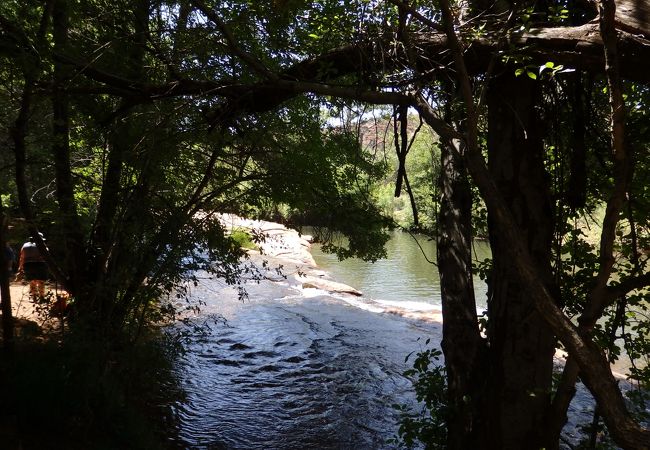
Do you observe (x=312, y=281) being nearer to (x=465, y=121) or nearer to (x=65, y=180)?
(x=65, y=180)

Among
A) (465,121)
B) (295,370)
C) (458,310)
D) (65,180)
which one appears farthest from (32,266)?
(465,121)

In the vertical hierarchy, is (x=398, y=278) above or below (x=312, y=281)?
below

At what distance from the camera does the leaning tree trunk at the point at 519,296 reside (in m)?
3.18

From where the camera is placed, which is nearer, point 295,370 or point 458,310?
point 458,310

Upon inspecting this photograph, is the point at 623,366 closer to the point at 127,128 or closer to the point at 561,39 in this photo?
the point at 561,39

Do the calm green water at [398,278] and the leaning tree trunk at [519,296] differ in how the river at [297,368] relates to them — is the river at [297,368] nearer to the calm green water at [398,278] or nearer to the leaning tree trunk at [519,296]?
the calm green water at [398,278]

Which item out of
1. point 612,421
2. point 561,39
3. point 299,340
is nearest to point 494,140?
point 561,39

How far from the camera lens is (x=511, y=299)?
3225mm

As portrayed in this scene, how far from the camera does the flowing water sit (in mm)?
6328

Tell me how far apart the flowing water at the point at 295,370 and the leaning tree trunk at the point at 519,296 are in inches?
131

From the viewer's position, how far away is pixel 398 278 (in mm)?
19312

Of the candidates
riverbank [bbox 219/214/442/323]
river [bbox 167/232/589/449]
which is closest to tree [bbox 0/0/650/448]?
river [bbox 167/232/589/449]

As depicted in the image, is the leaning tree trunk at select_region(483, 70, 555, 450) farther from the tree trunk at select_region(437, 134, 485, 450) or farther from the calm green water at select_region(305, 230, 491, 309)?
the calm green water at select_region(305, 230, 491, 309)

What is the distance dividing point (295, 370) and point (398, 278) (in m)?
11.1
